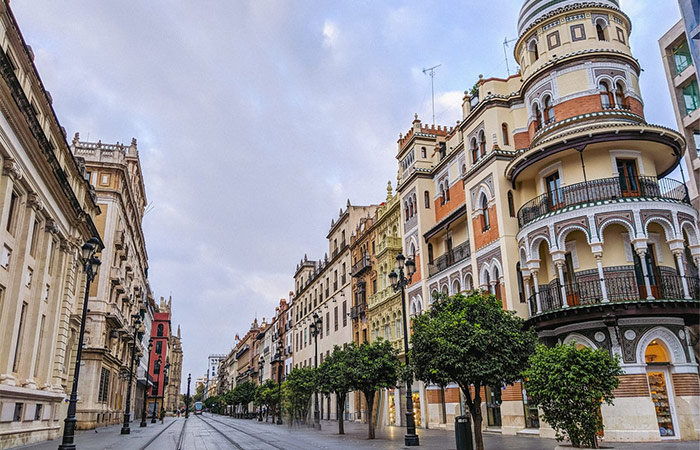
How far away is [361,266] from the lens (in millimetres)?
45812

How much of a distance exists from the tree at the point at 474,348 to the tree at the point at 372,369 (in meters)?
8.15

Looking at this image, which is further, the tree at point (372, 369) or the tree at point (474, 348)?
the tree at point (372, 369)

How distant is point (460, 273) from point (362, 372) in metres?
8.73

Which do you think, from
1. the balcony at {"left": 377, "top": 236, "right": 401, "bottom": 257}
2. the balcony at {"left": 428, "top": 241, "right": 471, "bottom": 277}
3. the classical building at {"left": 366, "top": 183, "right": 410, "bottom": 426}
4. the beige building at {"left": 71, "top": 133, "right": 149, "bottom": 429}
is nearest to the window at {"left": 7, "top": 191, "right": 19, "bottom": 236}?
the beige building at {"left": 71, "top": 133, "right": 149, "bottom": 429}

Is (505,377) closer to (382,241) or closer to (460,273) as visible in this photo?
(460,273)

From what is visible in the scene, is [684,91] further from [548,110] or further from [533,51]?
[548,110]

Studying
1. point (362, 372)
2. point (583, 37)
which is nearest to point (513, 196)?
point (583, 37)

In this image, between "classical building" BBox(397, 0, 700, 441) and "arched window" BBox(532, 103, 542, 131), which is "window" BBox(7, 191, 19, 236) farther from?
"arched window" BBox(532, 103, 542, 131)

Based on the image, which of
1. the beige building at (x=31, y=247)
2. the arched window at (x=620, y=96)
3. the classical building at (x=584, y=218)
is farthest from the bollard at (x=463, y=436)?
the arched window at (x=620, y=96)

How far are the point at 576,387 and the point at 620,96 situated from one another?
15555 millimetres

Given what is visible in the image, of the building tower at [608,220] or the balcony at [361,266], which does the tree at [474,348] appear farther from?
the balcony at [361,266]

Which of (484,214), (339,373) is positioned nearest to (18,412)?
(339,373)

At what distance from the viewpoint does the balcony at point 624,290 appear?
20.0 meters

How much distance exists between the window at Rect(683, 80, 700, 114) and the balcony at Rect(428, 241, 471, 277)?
70.0 ft
